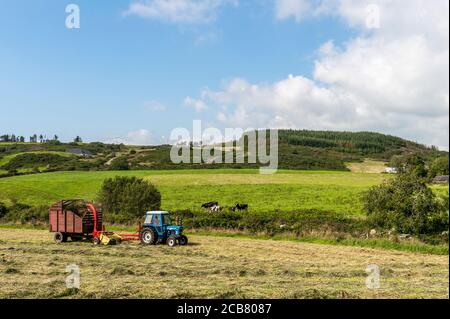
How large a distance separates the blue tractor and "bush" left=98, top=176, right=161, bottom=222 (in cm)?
1281

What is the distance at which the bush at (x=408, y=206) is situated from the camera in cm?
2325

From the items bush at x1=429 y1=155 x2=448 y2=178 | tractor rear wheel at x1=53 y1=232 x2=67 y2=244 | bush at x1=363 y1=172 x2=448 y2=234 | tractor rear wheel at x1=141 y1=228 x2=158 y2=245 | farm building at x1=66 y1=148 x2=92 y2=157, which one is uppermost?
farm building at x1=66 y1=148 x2=92 y2=157

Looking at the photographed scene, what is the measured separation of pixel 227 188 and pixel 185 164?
110 feet

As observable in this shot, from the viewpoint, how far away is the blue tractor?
23.0 metres

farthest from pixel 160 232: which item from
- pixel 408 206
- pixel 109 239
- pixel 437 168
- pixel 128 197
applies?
pixel 437 168

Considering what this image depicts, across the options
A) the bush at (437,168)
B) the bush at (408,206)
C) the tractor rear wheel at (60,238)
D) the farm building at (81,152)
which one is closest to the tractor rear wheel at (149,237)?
the tractor rear wheel at (60,238)

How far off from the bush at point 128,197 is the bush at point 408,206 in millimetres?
18263

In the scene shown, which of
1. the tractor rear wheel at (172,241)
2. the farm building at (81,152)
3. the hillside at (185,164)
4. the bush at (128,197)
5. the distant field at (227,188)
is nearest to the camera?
the tractor rear wheel at (172,241)

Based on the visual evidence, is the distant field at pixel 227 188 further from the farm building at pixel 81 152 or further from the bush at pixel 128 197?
the farm building at pixel 81 152

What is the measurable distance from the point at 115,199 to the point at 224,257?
68.8 ft

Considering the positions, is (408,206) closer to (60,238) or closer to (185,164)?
(60,238)

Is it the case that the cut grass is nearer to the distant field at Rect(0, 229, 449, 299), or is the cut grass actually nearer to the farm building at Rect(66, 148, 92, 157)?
the distant field at Rect(0, 229, 449, 299)

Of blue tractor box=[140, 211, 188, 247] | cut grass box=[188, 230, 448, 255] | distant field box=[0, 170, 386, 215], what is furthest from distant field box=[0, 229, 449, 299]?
distant field box=[0, 170, 386, 215]

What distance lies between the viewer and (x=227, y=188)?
206ft
